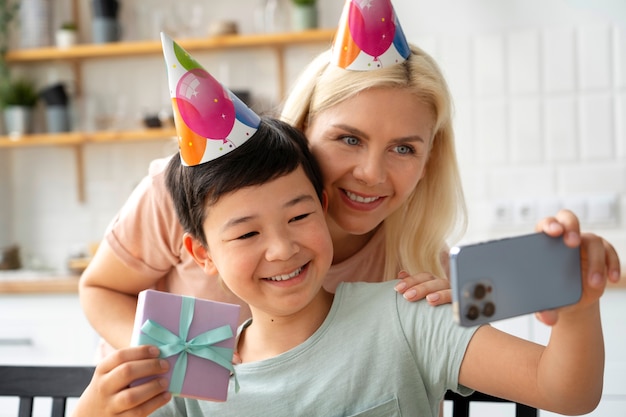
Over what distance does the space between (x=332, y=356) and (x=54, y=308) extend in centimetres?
198

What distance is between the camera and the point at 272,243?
1.20m

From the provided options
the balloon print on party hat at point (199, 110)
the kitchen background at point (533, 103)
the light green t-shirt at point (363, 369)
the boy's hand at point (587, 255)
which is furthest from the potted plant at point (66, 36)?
the boy's hand at point (587, 255)

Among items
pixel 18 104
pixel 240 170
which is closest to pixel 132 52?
pixel 18 104

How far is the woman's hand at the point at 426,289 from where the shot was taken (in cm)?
120

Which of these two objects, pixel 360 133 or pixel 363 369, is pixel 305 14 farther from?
pixel 363 369

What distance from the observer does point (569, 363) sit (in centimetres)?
97

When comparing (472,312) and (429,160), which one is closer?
(472,312)

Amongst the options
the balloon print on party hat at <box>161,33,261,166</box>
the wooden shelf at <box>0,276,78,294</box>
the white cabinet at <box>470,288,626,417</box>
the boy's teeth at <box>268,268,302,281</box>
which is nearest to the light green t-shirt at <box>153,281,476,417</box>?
the boy's teeth at <box>268,268,302,281</box>

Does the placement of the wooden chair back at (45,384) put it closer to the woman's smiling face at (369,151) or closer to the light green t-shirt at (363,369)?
the light green t-shirt at (363,369)

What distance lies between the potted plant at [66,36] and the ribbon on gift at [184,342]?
9.00 feet

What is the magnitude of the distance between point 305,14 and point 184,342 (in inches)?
95.5

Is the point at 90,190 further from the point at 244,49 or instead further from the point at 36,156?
the point at 244,49

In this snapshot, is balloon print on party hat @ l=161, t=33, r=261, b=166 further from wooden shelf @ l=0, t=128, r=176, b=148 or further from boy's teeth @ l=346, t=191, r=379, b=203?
wooden shelf @ l=0, t=128, r=176, b=148

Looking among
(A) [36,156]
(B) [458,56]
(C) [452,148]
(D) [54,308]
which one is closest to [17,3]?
(A) [36,156]
